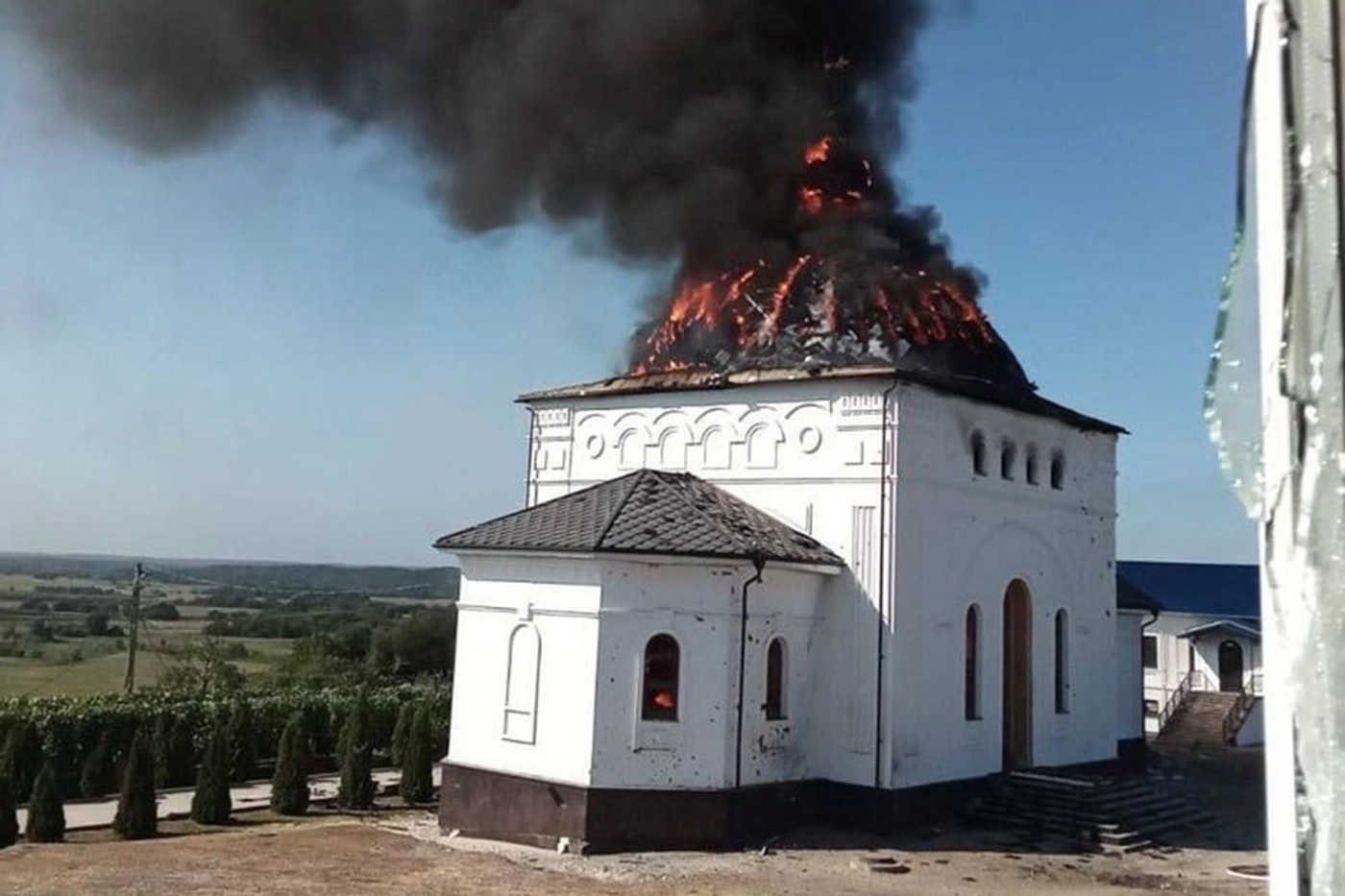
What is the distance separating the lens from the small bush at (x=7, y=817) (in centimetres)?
1647

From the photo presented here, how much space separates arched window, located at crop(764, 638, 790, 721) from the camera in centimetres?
1708

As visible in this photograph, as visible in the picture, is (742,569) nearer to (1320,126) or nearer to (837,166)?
(837,166)

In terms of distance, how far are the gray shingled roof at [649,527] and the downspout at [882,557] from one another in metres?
0.66

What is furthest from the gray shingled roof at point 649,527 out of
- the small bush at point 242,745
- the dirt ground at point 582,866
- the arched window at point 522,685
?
the small bush at point 242,745

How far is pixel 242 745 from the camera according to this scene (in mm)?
23859

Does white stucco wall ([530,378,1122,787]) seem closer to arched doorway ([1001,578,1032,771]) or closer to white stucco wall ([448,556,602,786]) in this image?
arched doorway ([1001,578,1032,771])

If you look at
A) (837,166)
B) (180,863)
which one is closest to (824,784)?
(180,863)

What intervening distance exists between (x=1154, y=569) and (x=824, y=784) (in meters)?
30.6

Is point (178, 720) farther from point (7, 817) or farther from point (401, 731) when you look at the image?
point (7, 817)

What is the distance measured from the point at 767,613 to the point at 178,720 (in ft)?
41.6

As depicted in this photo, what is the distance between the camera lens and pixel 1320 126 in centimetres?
171

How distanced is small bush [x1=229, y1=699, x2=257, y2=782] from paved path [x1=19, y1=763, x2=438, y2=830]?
34 cm

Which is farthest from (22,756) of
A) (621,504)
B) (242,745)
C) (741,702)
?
(741,702)

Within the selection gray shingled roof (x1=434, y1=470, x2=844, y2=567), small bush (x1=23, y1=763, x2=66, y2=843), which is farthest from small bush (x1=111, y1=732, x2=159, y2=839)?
gray shingled roof (x1=434, y1=470, x2=844, y2=567)
